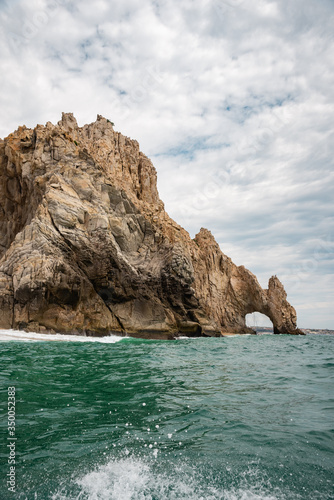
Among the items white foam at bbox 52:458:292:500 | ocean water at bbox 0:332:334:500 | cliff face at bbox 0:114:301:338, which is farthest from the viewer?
cliff face at bbox 0:114:301:338

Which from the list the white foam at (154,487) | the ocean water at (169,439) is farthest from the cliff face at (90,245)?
the white foam at (154,487)

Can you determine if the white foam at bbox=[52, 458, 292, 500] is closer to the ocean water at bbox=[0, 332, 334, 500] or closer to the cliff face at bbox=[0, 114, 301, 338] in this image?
the ocean water at bbox=[0, 332, 334, 500]

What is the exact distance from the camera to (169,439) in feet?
19.0

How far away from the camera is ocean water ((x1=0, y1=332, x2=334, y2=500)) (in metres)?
4.32

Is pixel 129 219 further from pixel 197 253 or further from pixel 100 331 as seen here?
pixel 197 253

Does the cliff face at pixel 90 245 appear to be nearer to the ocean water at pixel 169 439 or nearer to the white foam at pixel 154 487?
the ocean water at pixel 169 439

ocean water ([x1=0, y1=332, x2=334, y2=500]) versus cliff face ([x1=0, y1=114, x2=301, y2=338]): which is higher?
cliff face ([x1=0, y1=114, x2=301, y2=338])

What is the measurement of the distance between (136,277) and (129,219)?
9.66 m

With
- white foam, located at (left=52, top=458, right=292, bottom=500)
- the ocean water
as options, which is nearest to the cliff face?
the ocean water

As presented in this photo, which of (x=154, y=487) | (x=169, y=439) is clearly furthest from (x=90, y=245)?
(x=154, y=487)

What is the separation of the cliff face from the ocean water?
25.5m

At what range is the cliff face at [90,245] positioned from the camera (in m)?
34.6

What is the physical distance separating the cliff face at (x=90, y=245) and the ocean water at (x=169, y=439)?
1003 inches

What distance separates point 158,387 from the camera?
970 cm
